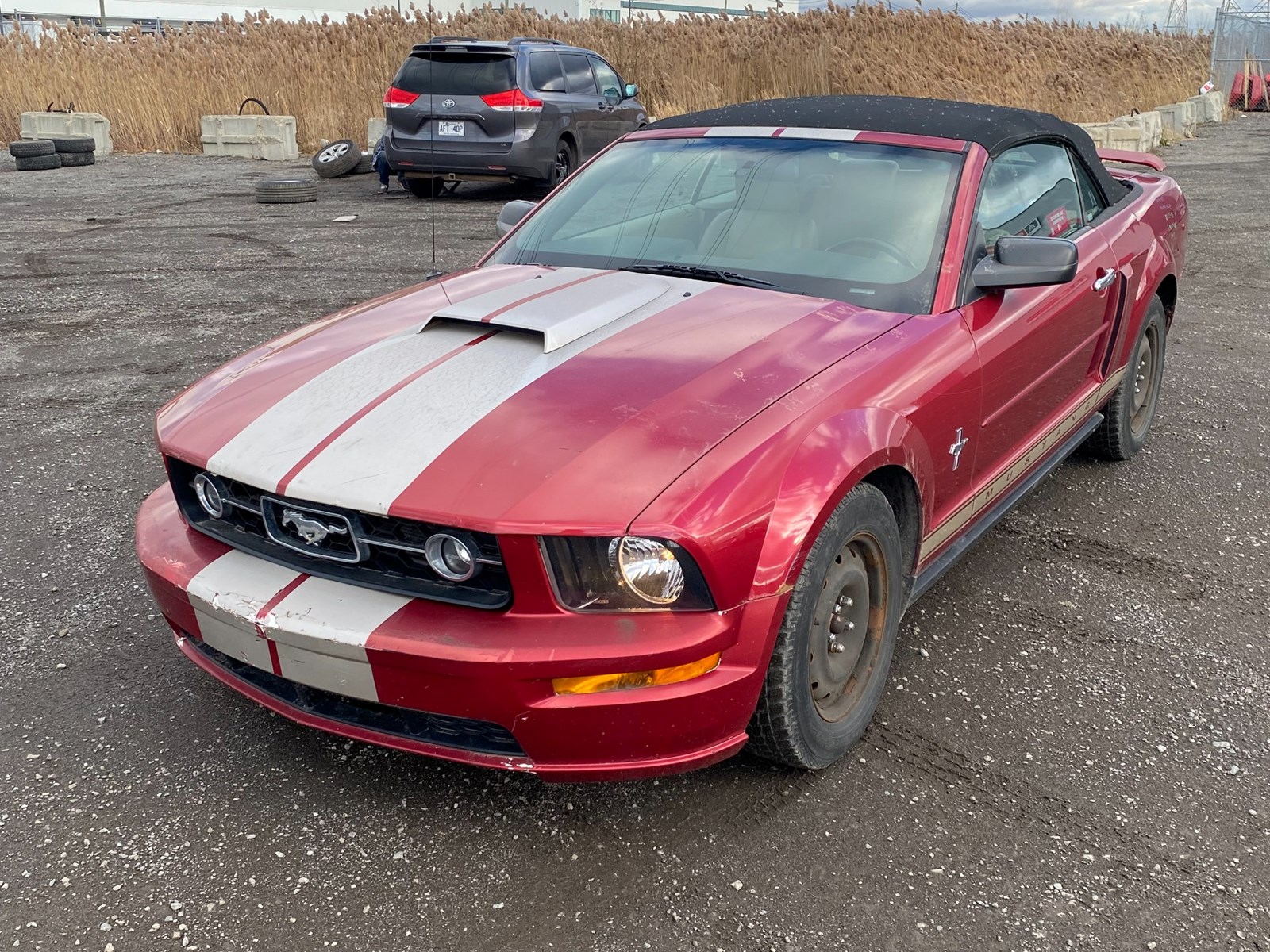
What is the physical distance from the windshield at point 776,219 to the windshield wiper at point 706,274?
0.02m

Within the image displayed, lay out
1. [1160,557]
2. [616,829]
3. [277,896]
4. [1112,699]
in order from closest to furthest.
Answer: [277,896], [616,829], [1112,699], [1160,557]

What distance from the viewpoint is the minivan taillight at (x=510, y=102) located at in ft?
38.1

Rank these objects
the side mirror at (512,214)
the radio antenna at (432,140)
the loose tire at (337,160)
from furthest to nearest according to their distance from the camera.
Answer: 1. the loose tire at (337,160)
2. the side mirror at (512,214)
3. the radio antenna at (432,140)

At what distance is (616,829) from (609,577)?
2.21ft

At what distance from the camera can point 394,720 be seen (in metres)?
2.30

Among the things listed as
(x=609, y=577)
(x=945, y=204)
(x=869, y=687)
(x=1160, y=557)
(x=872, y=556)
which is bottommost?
(x=1160, y=557)

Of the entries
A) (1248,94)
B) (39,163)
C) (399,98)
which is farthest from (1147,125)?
(39,163)

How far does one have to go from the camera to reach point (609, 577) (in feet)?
7.00

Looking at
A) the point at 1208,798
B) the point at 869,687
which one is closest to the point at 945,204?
the point at 869,687

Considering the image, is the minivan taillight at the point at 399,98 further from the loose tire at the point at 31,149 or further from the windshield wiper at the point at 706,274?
the windshield wiper at the point at 706,274

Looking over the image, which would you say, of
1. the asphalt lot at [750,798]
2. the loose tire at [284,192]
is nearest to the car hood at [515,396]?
the asphalt lot at [750,798]

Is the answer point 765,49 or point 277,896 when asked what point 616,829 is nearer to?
point 277,896

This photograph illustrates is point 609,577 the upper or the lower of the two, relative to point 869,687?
upper

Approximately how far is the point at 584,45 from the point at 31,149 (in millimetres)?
9107
